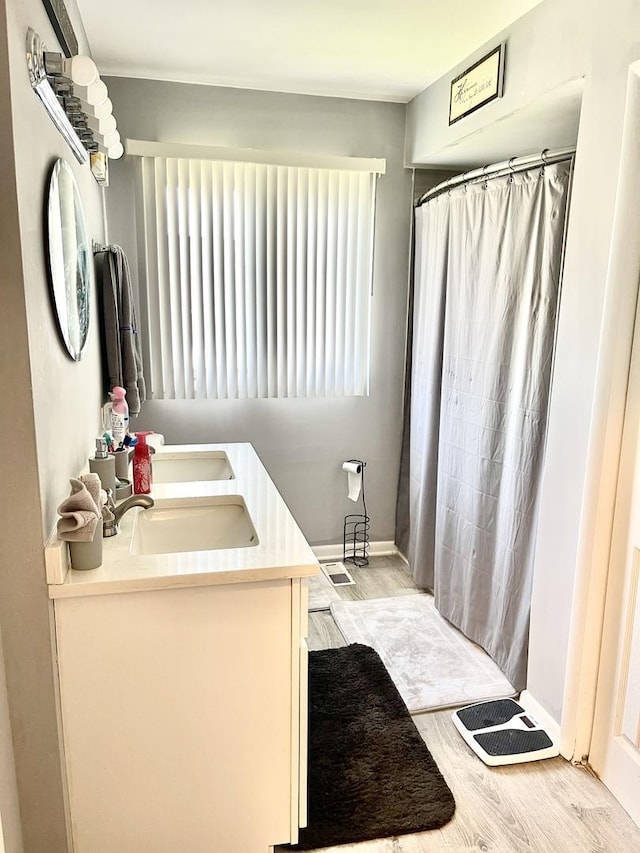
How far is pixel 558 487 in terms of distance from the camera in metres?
1.98

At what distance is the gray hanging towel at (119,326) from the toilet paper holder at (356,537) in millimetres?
1556

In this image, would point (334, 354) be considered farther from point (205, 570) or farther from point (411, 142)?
point (205, 570)

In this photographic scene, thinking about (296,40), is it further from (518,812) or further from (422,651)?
(518,812)

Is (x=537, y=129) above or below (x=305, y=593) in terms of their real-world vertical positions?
above

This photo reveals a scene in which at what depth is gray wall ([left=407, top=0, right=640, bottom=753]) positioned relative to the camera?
1707mm

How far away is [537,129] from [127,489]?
2037 millimetres

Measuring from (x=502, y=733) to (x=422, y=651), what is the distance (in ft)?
1.84

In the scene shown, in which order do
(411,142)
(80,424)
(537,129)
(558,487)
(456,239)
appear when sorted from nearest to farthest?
(80,424)
(558,487)
(537,129)
(456,239)
(411,142)

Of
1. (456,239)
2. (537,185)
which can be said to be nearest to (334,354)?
(456,239)

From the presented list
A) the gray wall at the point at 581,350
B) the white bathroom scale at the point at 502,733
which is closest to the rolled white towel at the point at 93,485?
the gray wall at the point at 581,350

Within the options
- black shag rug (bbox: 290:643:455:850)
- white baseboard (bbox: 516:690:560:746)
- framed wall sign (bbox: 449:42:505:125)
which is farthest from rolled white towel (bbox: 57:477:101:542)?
framed wall sign (bbox: 449:42:505:125)

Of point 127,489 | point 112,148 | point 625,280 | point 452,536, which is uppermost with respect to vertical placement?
point 112,148

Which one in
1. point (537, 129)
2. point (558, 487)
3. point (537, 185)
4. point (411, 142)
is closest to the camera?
point (558, 487)

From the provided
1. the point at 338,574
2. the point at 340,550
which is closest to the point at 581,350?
the point at 338,574
